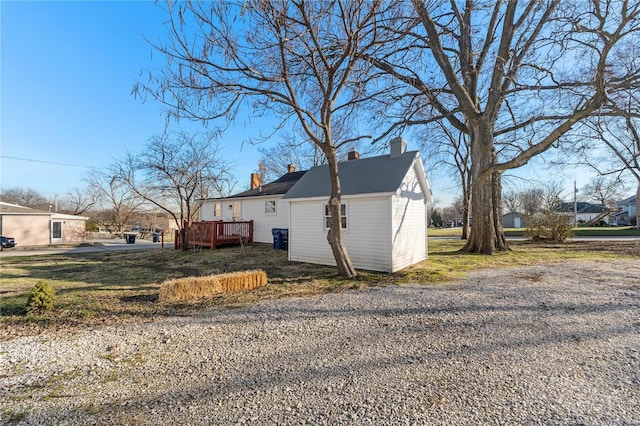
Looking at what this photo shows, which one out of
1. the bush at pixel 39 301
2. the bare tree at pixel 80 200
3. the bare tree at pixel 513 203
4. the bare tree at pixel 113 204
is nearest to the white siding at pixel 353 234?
the bush at pixel 39 301

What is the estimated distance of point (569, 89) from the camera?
1205 cm

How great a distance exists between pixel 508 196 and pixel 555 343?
209 ft

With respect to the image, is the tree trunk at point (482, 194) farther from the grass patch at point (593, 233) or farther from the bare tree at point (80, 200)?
the bare tree at point (80, 200)

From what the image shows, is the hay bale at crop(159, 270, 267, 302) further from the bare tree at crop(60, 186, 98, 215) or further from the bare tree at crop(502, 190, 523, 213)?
the bare tree at crop(502, 190, 523, 213)

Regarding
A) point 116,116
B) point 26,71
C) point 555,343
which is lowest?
point 555,343

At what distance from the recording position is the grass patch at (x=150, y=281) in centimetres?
503

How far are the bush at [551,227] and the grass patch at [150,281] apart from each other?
18.2 ft

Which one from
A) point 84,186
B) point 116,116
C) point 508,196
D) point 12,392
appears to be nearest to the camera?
point 12,392

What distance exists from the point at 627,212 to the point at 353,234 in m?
66.1

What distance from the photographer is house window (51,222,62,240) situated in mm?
21708

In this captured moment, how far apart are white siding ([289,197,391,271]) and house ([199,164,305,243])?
519cm

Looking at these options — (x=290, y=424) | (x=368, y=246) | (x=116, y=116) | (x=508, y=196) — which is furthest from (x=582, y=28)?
(x=508, y=196)

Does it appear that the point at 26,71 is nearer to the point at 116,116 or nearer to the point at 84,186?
the point at 116,116

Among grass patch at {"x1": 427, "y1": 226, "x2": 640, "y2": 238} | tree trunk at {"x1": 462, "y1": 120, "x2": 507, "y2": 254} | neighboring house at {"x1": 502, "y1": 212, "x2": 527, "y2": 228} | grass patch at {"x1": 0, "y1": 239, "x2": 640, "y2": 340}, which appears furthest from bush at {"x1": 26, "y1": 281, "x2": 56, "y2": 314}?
neighboring house at {"x1": 502, "y1": 212, "x2": 527, "y2": 228}
